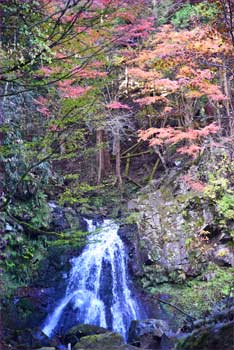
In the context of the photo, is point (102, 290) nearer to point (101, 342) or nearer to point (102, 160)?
point (101, 342)

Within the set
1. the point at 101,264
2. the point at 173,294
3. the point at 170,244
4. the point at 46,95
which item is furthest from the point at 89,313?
the point at 46,95

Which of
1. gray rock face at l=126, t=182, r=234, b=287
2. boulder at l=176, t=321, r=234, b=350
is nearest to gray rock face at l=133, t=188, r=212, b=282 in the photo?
gray rock face at l=126, t=182, r=234, b=287

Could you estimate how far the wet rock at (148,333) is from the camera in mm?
6711

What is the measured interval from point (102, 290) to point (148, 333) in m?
2.64

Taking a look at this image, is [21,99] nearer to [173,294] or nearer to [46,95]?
[46,95]

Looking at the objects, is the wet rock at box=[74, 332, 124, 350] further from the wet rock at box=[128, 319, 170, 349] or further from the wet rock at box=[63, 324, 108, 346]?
the wet rock at box=[63, 324, 108, 346]

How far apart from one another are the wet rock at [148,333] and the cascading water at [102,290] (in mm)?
1183

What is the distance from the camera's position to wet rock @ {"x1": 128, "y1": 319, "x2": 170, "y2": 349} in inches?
264

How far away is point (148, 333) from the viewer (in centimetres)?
690

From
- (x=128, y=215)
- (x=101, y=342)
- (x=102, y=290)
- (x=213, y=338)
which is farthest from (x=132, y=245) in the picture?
(x=213, y=338)

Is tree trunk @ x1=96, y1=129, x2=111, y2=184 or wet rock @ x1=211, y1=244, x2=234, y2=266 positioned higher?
tree trunk @ x1=96, y1=129, x2=111, y2=184

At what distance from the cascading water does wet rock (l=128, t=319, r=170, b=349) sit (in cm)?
118

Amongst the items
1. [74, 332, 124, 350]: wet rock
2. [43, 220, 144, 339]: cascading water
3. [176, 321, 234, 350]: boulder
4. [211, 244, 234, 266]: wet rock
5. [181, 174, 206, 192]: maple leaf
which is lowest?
[43, 220, 144, 339]: cascading water

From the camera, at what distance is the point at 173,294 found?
29.8 feet
